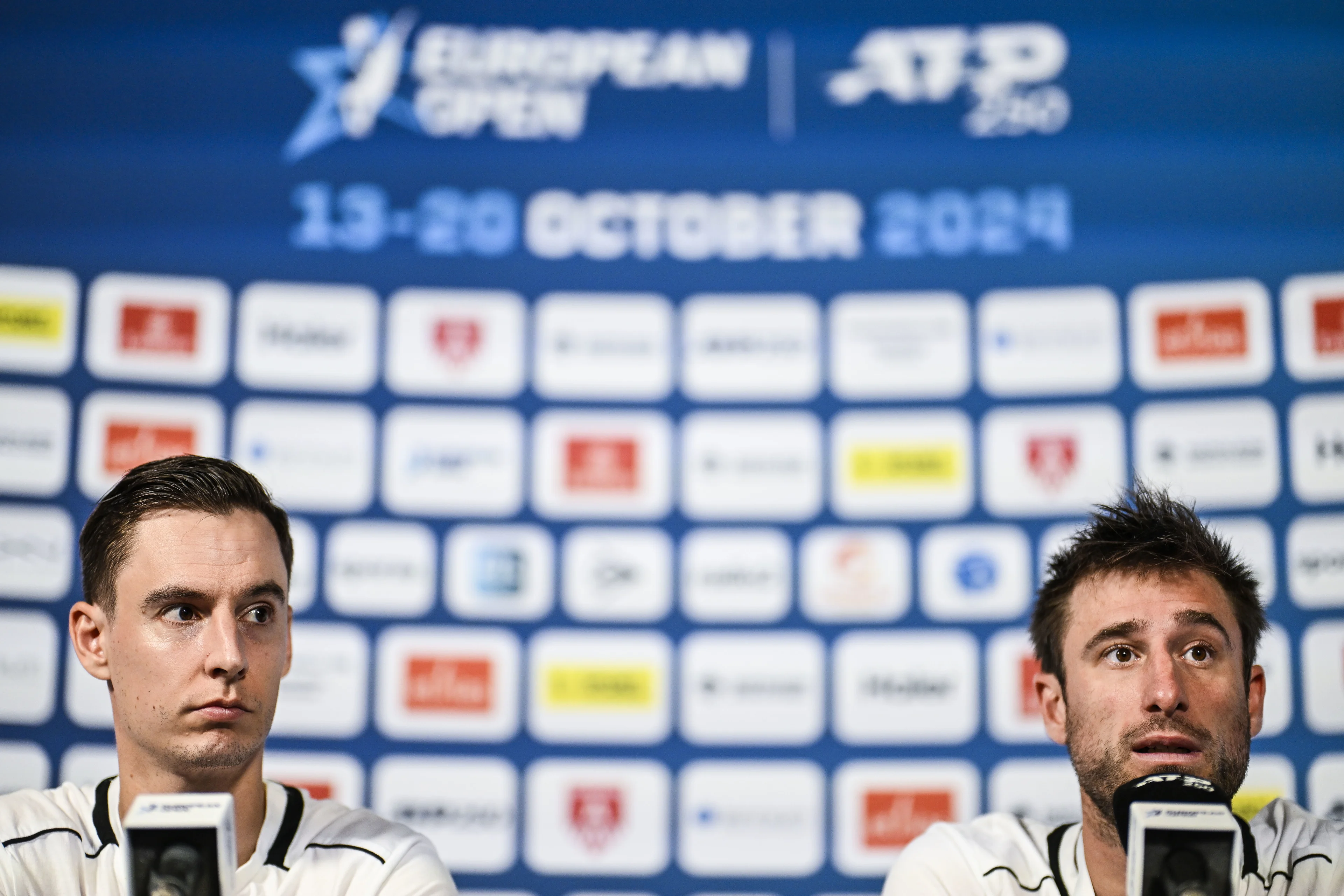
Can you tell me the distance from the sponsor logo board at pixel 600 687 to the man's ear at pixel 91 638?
934 mm

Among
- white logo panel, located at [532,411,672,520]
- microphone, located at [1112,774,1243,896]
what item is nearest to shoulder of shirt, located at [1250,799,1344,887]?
microphone, located at [1112,774,1243,896]

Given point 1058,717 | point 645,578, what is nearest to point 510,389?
point 645,578

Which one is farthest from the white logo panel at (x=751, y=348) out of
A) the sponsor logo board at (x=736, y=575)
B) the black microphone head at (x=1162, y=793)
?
the black microphone head at (x=1162, y=793)

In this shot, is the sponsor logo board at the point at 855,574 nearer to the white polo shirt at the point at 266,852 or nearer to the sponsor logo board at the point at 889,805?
the sponsor logo board at the point at 889,805

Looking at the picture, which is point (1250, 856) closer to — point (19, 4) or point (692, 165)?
point (692, 165)

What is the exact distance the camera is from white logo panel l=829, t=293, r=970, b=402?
7.63ft

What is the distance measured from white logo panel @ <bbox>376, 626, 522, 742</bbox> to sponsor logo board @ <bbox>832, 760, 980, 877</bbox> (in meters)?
0.64

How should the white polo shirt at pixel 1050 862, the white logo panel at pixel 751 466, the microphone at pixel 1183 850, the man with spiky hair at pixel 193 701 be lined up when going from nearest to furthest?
the microphone at pixel 1183 850
the man with spiky hair at pixel 193 701
the white polo shirt at pixel 1050 862
the white logo panel at pixel 751 466

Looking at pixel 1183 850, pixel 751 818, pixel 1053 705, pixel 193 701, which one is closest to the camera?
pixel 1183 850

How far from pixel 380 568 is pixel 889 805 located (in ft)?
3.49

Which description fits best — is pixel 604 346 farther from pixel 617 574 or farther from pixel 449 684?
pixel 449 684

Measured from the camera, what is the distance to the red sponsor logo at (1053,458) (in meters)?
2.28

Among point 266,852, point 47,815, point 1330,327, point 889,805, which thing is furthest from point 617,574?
point 1330,327

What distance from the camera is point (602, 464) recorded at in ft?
7.59
